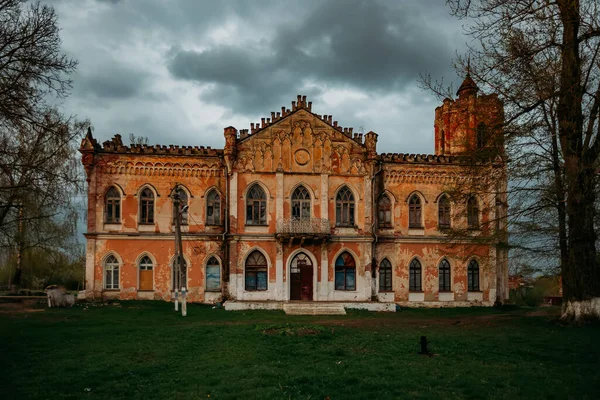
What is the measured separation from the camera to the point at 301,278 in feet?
102

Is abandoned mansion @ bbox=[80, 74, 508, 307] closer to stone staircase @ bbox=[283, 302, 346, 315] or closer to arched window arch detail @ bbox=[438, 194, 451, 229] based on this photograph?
A: arched window arch detail @ bbox=[438, 194, 451, 229]

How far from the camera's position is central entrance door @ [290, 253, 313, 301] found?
31.1 m

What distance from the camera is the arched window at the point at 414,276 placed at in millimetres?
32844

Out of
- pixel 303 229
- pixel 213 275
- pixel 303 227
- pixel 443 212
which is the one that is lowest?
pixel 213 275

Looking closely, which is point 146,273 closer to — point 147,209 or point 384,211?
point 147,209

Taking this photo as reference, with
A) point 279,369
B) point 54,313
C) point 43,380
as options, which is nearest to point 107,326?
point 54,313

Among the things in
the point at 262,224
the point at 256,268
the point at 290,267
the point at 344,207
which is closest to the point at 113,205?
the point at 262,224

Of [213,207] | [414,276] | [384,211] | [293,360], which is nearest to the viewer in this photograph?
[293,360]

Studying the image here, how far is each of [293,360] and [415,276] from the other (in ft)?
69.6

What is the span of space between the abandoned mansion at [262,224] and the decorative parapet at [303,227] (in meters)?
0.06

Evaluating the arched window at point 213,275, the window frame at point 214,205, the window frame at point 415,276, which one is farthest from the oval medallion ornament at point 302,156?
the window frame at point 415,276

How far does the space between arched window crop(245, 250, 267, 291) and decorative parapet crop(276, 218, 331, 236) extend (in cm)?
202

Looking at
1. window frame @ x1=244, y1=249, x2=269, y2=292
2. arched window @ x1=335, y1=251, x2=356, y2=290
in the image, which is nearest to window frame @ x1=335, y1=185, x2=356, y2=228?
arched window @ x1=335, y1=251, x2=356, y2=290

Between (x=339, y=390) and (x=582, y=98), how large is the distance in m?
14.4
